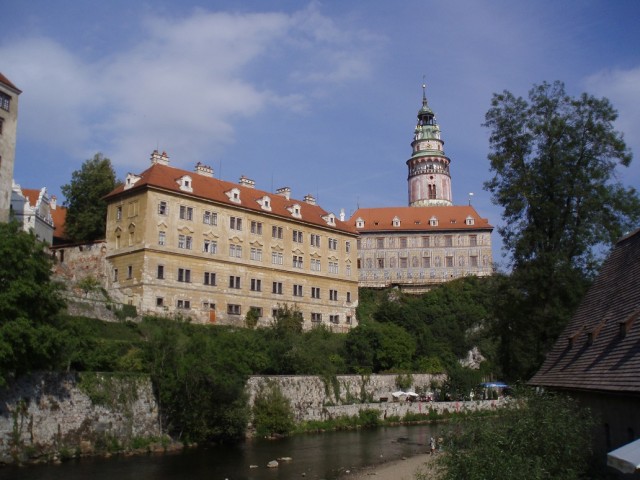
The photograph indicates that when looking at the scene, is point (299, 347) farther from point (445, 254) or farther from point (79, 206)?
point (445, 254)

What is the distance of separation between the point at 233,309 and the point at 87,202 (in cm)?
1512

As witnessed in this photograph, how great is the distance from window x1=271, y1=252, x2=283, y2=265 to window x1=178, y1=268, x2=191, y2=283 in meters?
8.08

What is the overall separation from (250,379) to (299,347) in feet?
22.4

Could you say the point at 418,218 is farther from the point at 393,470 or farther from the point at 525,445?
the point at 525,445

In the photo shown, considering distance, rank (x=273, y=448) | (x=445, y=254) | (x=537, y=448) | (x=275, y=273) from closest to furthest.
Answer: (x=537, y=448) < (x=273, y=448) < (x=275, y=273) < (x=445, y=254)

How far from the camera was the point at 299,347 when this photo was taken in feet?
139

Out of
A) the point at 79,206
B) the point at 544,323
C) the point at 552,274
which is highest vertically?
the point at 79,206

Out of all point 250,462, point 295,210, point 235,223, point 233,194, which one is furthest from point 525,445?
point 295,210

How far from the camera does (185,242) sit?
154 ft

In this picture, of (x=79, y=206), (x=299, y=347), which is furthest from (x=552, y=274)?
(x=79, y=206)

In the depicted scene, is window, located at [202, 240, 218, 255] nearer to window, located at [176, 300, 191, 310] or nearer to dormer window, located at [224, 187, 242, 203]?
dormer window, located at [224, 187, 242, 203]

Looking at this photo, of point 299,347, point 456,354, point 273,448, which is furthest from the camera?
point 456,354

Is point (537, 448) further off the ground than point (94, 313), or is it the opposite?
point (94, 313)

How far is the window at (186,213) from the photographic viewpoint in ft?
155
